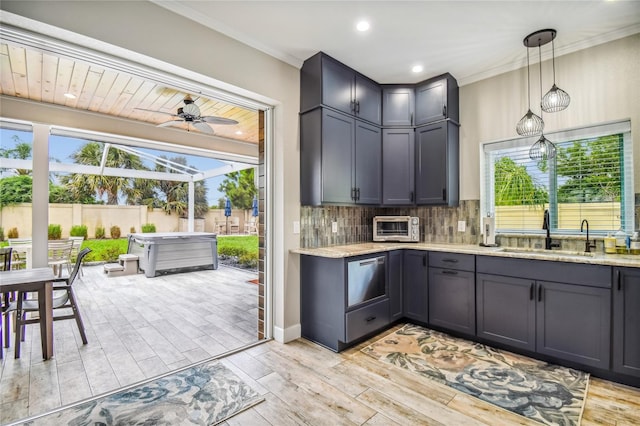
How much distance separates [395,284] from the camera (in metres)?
3.28

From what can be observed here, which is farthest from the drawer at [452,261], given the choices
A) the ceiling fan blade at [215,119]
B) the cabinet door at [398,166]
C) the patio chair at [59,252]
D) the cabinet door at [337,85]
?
the patio chair at [59,252]

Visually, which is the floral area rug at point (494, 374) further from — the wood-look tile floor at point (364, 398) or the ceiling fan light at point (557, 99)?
the ceiling fan light at point (557, 99)

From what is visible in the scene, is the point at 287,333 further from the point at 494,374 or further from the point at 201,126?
the point at 201,126

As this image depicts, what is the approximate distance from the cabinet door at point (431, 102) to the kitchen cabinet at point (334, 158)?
0.66 m

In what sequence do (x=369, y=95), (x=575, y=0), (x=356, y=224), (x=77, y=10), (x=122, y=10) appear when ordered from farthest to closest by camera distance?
1. (x=356, y=224)
2. (x=369, y=95)
3. (x=575, y=0)
4. (x=122, y=10)
5. (x=77, y=10)

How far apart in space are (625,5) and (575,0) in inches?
17.5

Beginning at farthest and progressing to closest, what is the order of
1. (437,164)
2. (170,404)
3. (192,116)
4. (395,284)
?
(192,116) → (437,164) → (395,284) → (170,404)

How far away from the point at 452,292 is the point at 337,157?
1.80 m

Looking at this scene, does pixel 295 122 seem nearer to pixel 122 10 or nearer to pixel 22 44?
pixel 122 10

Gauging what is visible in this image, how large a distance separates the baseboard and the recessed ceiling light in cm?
282

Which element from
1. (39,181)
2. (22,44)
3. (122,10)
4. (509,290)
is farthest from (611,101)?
(39,181)

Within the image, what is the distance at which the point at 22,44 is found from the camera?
185 centimetres

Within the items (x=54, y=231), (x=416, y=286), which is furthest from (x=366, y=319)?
(x=54, y=231)

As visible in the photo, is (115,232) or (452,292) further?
(115,232)
